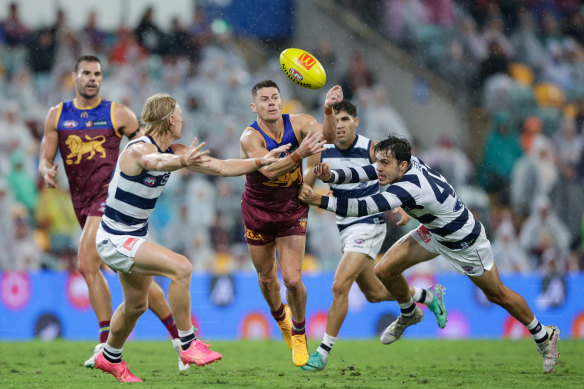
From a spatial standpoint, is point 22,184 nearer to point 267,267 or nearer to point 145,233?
point 267,267

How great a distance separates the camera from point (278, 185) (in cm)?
761

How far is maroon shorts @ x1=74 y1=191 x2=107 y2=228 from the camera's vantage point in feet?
26.9

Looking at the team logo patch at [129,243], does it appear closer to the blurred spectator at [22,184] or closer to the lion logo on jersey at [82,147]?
the lion logo on jersey at [82,147]

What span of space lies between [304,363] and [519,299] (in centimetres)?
202

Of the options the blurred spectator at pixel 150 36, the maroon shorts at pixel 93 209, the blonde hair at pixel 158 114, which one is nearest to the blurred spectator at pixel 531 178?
the blurred spectator at pixel 150 36

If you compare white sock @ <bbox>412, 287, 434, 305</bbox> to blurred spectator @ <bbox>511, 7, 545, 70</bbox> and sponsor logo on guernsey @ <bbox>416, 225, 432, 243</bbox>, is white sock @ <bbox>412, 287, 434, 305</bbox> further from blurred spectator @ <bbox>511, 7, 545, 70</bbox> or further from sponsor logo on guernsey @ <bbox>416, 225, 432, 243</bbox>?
blurred spectator @ <bbox>511, 7, 545, 70</bbox>

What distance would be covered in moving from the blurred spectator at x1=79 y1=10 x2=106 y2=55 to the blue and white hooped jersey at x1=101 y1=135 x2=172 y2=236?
799cm

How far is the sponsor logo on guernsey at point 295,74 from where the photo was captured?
750 cm

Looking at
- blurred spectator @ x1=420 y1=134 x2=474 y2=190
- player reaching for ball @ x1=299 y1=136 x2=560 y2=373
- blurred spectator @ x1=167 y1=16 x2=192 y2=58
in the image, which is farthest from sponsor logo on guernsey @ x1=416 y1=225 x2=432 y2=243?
blurred spectator @ x1=167 y1=16 x2=192 y2=58

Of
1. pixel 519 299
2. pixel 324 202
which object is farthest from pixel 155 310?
pixel 519 299

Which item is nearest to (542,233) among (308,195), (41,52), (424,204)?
(424,204)

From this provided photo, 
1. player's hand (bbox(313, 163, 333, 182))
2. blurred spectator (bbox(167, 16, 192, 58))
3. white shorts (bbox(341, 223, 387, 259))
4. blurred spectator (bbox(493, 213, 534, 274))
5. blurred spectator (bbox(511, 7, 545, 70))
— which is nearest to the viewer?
player's hand (bbox(313, 163, 333, 182))

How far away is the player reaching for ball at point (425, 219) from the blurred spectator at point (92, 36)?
7924 millimetres

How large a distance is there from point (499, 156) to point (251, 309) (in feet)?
17.7
